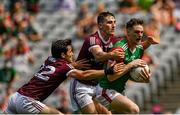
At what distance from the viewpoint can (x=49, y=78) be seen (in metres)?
11.1

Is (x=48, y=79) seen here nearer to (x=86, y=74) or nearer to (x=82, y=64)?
(x=86, y=74)

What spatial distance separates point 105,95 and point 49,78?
1.21 meters

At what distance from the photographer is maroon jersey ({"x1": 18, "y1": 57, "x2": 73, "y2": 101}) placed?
11109mm

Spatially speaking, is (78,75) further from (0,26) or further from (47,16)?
(47,16)

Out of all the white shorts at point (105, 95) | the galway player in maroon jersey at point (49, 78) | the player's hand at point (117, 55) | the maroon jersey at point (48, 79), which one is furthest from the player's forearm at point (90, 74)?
the white shorts at point (105, 95)

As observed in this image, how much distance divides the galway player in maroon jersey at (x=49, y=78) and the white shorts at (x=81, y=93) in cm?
96

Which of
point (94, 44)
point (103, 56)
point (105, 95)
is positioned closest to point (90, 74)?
point (103, 56)

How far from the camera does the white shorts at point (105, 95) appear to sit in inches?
467

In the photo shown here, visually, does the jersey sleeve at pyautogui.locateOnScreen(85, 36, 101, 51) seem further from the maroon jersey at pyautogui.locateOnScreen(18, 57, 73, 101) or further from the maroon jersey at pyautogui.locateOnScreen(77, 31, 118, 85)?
the maroon jersey at pyautogui.locateOnScreen(18, 57, 73, 101)

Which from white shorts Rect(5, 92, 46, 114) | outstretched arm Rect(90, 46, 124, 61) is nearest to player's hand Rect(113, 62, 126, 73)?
outstretched arm Rect(90, 46, 124, 61)

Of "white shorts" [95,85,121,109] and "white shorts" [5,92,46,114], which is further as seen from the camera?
"white shorts" [95,85,121,109]

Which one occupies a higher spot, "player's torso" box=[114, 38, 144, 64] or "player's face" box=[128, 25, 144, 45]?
"player's face" box=[128, 25, 144, 45]

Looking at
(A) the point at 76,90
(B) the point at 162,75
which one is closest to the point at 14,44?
(B) the point at 162,75

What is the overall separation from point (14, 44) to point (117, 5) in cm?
346
